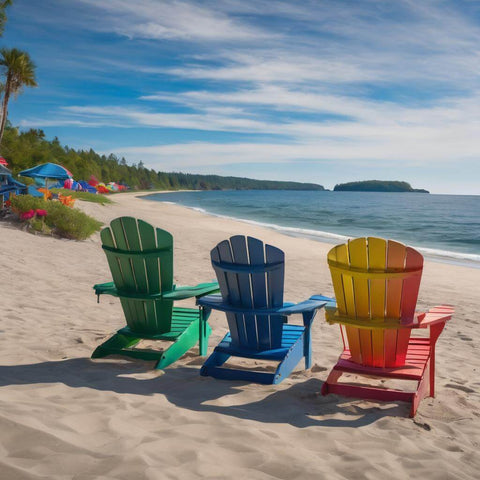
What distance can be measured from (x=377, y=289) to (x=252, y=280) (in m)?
0.82

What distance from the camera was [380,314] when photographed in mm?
3090

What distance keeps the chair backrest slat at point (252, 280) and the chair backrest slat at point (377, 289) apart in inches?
16.5

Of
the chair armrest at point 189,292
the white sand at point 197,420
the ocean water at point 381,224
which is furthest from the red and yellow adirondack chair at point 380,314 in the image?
the ocean water at point 381,224

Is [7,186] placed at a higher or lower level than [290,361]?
higher

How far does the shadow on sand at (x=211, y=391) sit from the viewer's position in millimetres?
2848

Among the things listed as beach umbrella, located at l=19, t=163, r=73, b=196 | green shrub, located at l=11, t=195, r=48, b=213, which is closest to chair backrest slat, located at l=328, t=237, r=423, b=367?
green shrub, located at l=11, t=195, r=48, b=213

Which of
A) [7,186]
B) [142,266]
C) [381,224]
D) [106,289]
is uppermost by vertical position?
[7,186]

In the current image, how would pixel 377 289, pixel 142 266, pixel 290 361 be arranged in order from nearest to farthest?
pixel 377 289 < pixel 290 361 < pixel 142 266

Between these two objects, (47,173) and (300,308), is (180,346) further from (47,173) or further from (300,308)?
(47,173)

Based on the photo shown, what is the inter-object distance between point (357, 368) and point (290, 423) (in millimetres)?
717

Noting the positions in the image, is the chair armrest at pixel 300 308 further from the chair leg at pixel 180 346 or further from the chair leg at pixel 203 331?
the chair leg at pixel 180 346

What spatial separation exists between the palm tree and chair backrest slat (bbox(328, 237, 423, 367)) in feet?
81.2

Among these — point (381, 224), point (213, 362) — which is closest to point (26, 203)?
point (213, 362)

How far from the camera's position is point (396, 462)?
2268mm
